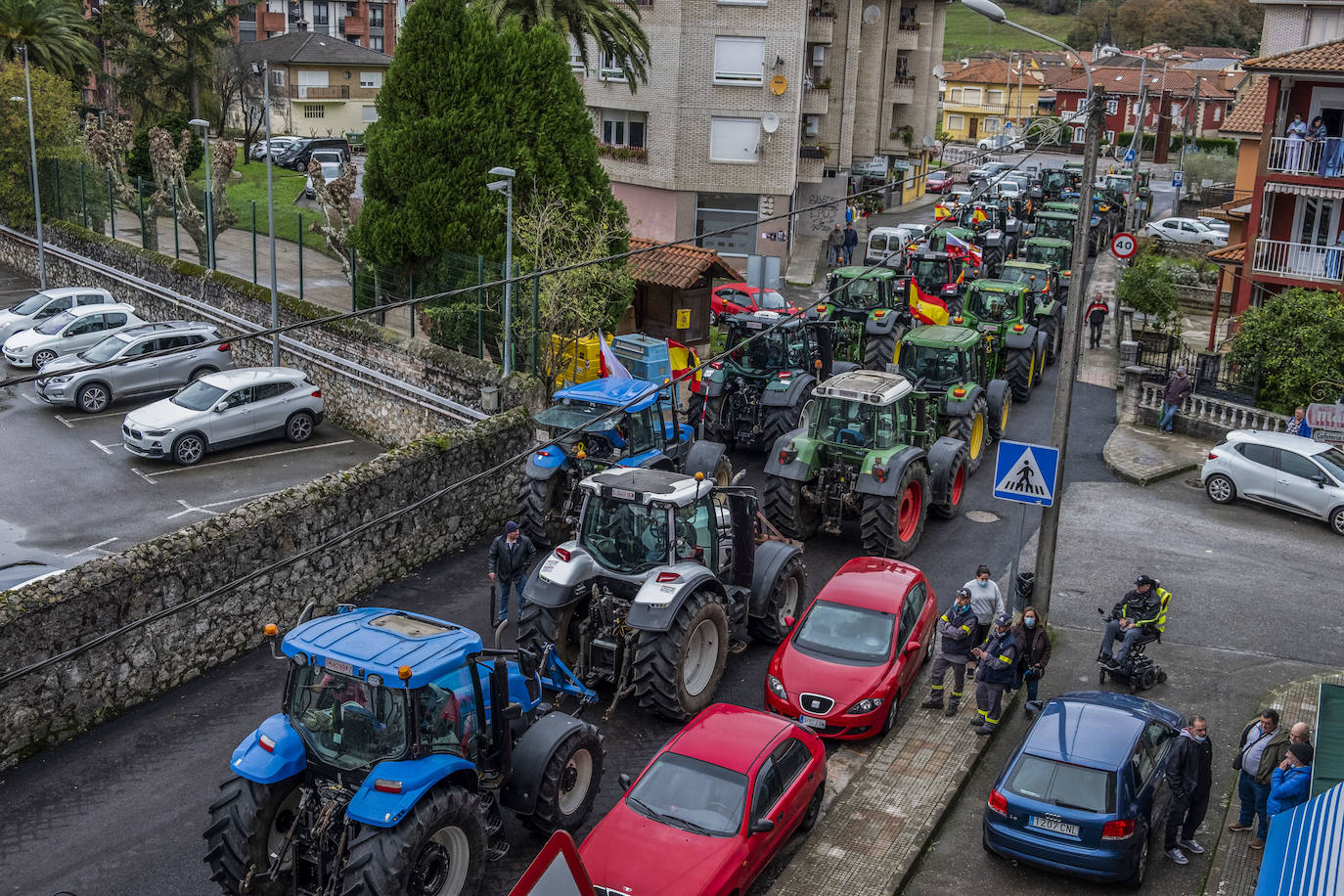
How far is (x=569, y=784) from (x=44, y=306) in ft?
79.2

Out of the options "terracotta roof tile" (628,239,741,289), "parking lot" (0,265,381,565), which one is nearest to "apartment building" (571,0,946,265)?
"terracotta roof tile" (628,239,741,289)

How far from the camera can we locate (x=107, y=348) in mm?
26438

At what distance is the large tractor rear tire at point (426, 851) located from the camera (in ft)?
30.2

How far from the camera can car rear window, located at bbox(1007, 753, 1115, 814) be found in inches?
437

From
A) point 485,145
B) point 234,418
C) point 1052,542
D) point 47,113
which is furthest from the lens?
point 47,113

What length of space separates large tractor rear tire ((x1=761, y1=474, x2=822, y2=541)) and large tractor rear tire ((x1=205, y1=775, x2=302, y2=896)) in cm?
958

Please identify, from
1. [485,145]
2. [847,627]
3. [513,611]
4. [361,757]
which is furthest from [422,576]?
[485,145]

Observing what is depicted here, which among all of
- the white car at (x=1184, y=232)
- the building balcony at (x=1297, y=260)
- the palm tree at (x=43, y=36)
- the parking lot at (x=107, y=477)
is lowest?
the parking lot at (x=107, y=477)

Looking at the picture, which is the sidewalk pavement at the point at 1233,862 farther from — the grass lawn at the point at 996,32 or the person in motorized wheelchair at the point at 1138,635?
the grass lawn at the point at 996,32

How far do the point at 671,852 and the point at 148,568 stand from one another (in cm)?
738

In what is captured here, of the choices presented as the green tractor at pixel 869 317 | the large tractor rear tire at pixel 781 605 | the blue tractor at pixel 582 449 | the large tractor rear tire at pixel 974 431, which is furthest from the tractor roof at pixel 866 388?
the green tractor at pixel 869 317

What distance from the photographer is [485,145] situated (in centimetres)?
2670

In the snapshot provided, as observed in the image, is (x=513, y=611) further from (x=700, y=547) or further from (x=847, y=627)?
(x=847, y=627)

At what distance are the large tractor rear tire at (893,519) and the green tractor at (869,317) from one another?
7.01 meters
